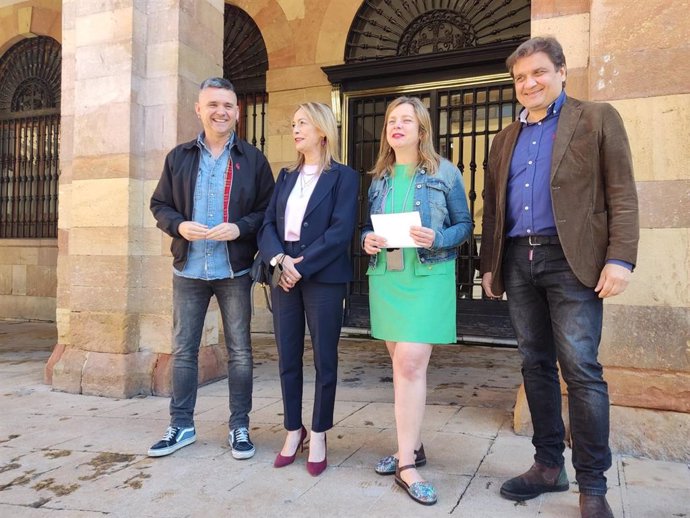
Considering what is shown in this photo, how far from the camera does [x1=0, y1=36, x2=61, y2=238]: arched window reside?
10.1m

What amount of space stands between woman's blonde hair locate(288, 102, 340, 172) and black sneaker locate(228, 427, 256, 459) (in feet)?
5.02

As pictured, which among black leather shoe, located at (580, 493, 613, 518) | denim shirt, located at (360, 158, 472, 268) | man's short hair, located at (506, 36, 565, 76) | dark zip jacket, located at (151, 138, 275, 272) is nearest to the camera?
black leather shoe, located at (580, 493, 613, 518)

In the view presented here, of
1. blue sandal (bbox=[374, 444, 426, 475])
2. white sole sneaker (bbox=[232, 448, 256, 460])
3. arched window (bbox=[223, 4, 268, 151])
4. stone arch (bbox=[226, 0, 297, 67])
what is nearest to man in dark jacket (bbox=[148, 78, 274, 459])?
white sole sneaker (bbox=[232, 448, 256, 460])

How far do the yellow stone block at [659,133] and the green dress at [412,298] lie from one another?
53.5 inches

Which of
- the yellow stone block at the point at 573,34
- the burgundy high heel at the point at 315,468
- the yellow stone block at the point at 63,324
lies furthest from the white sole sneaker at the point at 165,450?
the yellow stone block at the point at 573,34

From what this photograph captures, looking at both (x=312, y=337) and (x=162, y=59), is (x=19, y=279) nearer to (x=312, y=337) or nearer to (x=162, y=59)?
(x=162, y=59)

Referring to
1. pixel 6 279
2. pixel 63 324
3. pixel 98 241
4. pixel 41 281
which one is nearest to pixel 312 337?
pixel 98 241

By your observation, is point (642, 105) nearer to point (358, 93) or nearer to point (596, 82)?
point (596, 82)

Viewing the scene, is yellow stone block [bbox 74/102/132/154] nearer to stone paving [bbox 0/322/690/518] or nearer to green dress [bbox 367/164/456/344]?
stone paving [bbox 0/322/690/518]

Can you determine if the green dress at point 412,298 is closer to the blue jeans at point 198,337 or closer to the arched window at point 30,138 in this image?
the blue jeans at point 198,337

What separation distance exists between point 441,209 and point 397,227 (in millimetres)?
266

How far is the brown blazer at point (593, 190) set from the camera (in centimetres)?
240

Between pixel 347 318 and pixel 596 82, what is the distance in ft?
17.4

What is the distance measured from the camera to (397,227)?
273 centimetres
